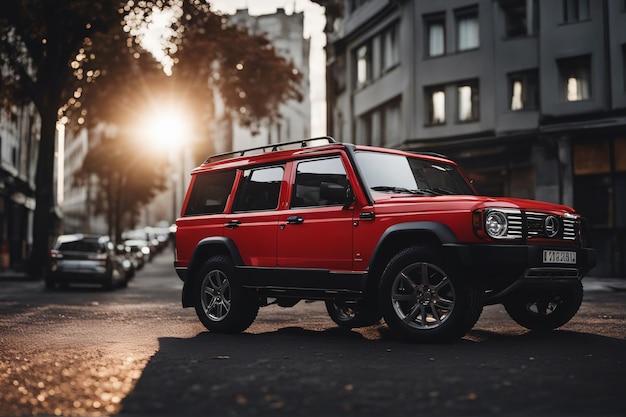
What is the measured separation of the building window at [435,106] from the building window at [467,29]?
5.63 feet

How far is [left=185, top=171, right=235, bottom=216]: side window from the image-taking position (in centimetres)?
1062

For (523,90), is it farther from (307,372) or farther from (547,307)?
(307,372)

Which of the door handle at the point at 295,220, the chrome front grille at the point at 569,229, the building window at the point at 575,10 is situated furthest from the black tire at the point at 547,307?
the building window at the point at 575,10

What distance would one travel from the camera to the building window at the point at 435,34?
3222 cm

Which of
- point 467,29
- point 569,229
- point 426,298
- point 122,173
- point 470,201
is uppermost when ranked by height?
point 467,29

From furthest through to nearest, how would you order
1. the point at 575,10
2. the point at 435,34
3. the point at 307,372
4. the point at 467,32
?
1. the point at 435,34
2. the point at 467,32
3. the point at 575,10
4. the point at 307,372

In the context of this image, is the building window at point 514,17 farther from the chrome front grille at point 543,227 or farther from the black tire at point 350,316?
the chrome front grille at point 543,227

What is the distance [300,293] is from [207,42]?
896 inches

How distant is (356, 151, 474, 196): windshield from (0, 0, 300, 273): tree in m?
18.5

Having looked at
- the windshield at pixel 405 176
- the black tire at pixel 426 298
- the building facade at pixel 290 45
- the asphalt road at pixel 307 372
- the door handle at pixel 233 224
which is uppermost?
the building facade at pixel 290 45

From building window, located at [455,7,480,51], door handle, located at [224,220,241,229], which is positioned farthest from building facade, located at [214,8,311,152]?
door handle, located at [224,220,241,229]

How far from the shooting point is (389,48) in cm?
3509

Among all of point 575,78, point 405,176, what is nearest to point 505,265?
point 405,176

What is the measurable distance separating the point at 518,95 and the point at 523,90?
9.1 inches
